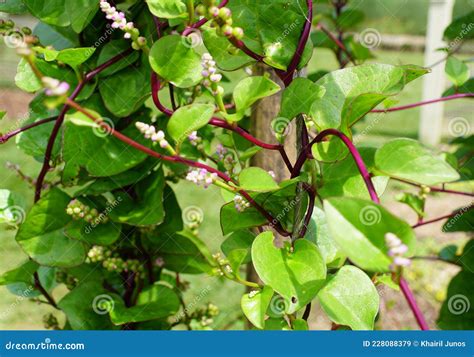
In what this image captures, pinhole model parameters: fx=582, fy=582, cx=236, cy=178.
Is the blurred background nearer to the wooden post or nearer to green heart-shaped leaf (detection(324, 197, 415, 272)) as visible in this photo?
the wooden post

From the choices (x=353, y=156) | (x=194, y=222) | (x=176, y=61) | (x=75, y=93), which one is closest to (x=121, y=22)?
(x=176, y=61)

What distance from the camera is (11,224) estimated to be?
0.84 m

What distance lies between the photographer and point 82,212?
77 cm

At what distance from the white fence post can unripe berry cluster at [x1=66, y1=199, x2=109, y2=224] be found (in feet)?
9.58

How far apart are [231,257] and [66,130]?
275 millimetres

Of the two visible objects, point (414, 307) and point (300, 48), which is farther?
point (300, 48)

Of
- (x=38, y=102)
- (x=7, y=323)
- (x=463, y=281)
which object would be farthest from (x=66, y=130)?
(x=7, y=323)

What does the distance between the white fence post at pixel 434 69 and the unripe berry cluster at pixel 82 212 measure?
9.58 feet

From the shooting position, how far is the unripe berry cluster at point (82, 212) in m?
0.76

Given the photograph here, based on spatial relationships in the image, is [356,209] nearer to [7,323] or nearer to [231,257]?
[231,257]

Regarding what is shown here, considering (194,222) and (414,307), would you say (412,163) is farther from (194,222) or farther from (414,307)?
(194,222)

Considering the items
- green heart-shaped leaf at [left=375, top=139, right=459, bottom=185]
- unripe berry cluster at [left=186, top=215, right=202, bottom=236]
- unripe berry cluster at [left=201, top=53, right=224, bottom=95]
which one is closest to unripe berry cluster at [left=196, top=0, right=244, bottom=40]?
unripe berry cluster at [left=201, top=53, right=224, bottom=95]

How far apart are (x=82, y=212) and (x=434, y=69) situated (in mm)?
3152

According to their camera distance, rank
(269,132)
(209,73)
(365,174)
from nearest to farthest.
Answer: (365,174), (209,73), (269,132)
